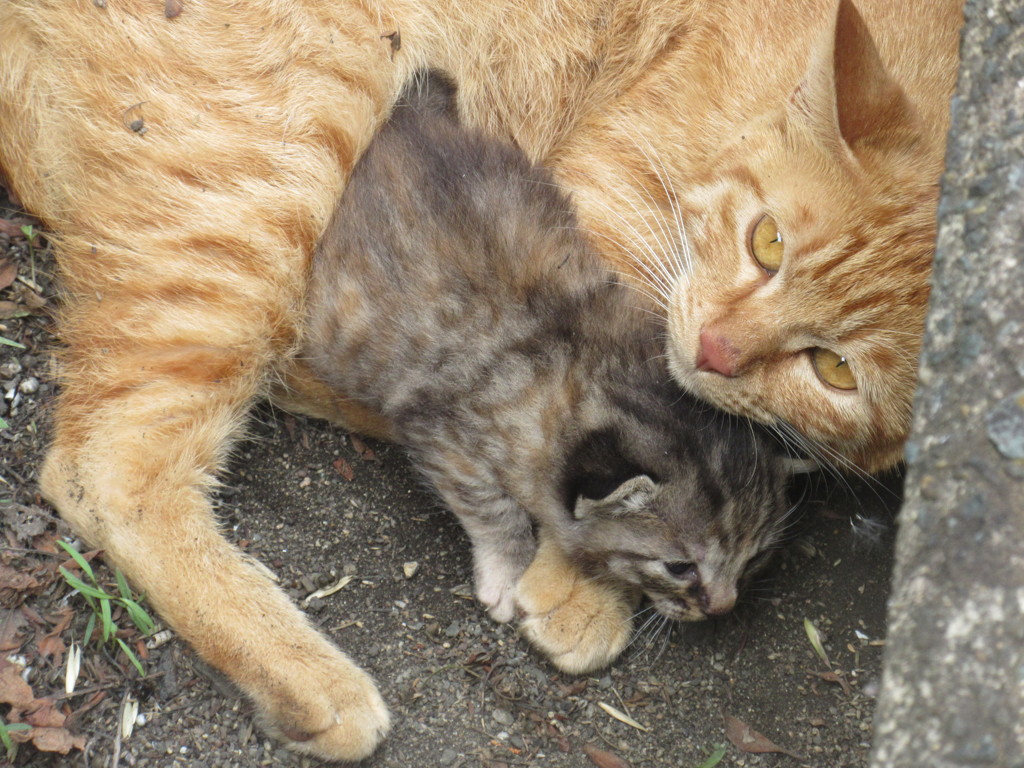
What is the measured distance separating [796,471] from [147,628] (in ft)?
6.15

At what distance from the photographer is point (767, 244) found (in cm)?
259

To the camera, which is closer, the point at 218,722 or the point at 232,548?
the point at 218,722

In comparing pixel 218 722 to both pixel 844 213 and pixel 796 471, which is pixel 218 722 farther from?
pixel 844 213

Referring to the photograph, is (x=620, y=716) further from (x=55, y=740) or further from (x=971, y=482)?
(x=971, y=482)

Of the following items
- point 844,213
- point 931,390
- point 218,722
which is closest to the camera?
point 931,390

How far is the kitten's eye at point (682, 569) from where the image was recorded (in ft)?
8.88

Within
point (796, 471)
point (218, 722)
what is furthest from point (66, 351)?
point (796, 471)

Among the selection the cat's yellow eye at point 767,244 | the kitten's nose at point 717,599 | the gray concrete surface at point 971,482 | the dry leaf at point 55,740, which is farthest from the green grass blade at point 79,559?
the gray concrete surface at point 971,482

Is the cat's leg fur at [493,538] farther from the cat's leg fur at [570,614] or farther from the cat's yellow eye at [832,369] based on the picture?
the cat's yellow eye at [832,369]

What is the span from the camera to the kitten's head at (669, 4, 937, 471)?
2.40m

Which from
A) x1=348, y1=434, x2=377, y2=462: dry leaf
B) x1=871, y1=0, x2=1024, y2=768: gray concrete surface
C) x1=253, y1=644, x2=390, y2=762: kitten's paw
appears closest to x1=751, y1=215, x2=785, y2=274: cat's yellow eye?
x1=871, y1=0, x2=1024, y2=768: gray concrete surface

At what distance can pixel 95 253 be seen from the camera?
8.94 feet

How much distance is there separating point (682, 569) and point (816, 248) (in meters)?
0.95

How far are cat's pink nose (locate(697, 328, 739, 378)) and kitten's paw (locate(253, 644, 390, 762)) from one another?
1.29m
